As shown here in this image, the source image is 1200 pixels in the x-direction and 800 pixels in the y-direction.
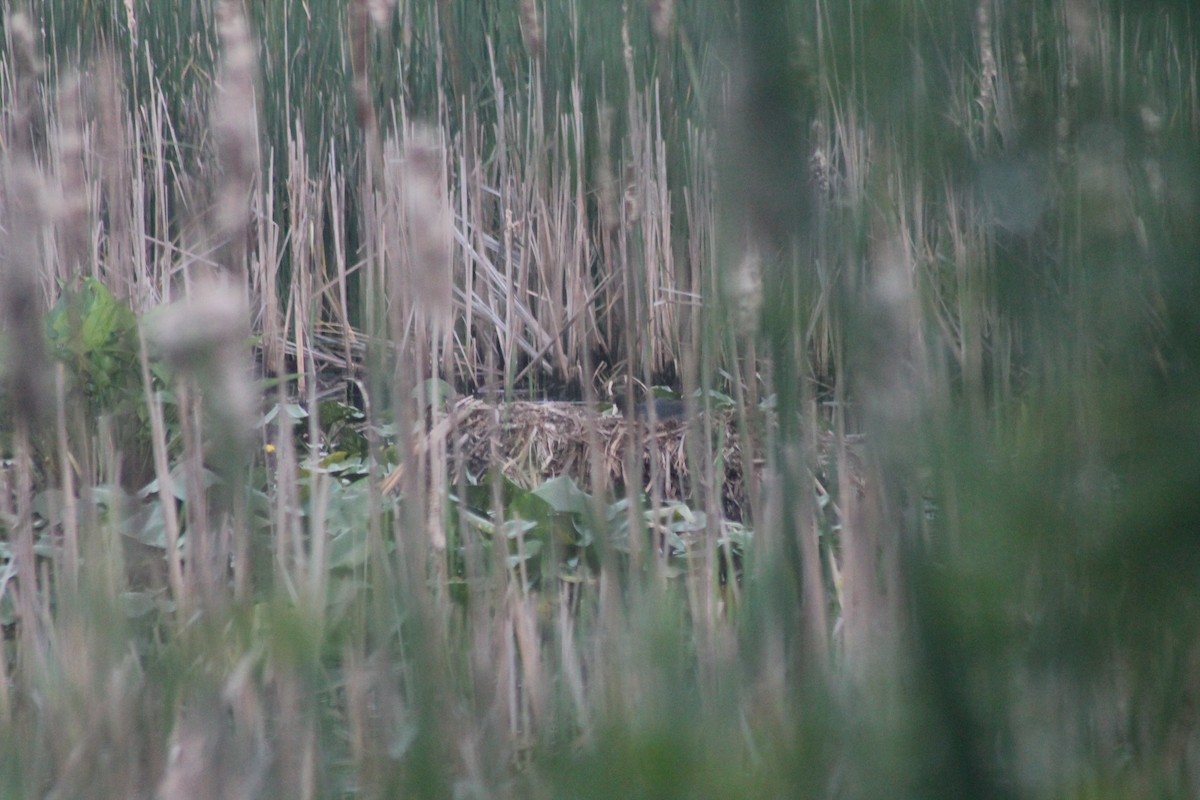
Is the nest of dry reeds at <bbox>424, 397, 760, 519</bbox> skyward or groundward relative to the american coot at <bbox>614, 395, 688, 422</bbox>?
groundward

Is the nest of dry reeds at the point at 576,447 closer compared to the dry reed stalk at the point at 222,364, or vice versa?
the dry reed stalk at the point at 222,364

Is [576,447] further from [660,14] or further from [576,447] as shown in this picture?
[660,14]

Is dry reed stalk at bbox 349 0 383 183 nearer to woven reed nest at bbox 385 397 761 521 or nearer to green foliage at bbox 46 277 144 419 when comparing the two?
green foliage at bbox 46 277 144 419

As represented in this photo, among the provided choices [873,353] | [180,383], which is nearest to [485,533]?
[180,383]

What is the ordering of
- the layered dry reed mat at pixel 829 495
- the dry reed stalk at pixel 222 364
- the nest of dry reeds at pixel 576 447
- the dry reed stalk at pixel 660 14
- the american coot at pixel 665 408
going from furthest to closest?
1. the american coot at pixel 665 408
2. the nest of dry reeds at pixel 576 447
3. the dry reed stalk at pixel 660 14
4. the dry reed stalk at pixel 222 364
5. the layered dry reed mat at pixel 829 495

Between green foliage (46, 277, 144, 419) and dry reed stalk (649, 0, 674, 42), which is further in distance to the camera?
green foliage (46, 277, 144, 419)

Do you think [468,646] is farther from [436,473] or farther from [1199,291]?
[1199,291]

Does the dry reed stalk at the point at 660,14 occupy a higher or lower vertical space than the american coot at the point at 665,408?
higher

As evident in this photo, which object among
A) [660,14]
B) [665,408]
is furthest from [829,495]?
[665,408]

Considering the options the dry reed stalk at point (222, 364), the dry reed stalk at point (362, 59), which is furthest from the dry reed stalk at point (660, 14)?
the dry reed stalk at point (222, 364)

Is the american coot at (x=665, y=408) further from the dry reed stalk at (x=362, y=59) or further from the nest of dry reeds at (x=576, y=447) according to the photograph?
the dry reed stalk at (x=362, y=59)

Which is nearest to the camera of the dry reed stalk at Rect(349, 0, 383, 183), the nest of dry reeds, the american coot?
the dry reed stalk at Rect(349, 0, 383, 183)

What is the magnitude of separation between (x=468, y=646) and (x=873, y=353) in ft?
2.16

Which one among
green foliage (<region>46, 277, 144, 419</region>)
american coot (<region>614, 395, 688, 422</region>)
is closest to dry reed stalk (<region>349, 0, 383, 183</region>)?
green foliage (<region>46, 277, 144, 419</region>)
